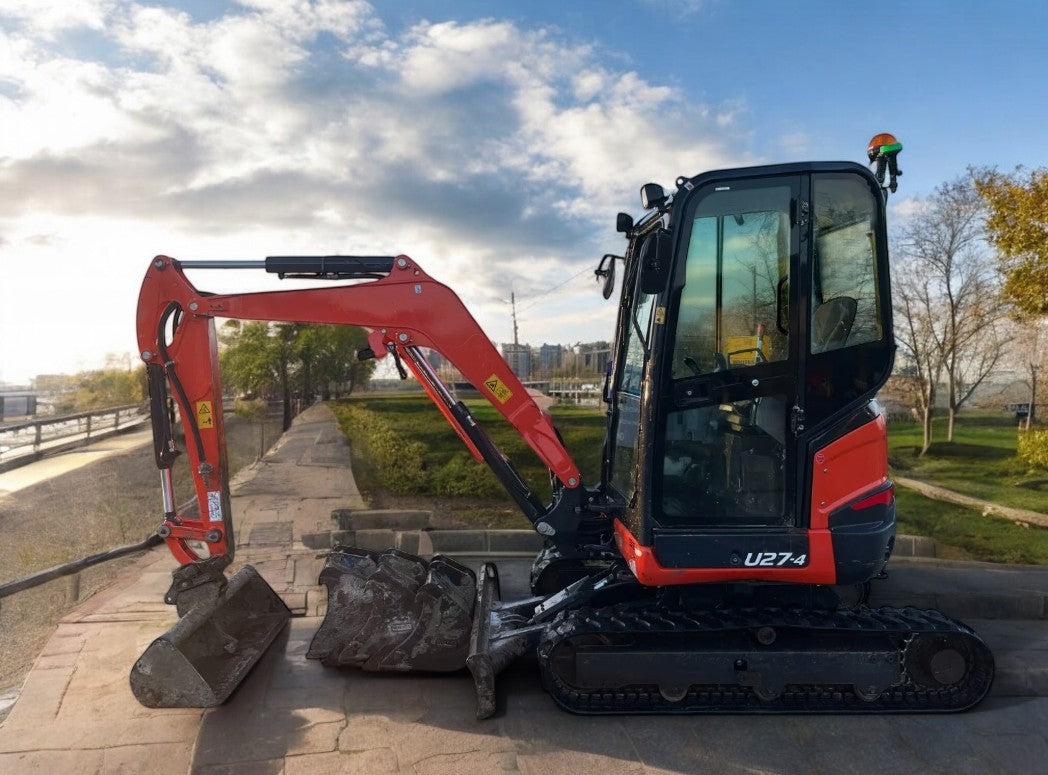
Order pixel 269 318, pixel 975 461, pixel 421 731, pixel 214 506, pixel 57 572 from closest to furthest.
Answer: pixel 421 731 < pixel 269 318 < pixel 214 506 < pixel 57 572 < pixel 975 461

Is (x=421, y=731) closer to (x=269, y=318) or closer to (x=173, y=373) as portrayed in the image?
(x=269, y=318)

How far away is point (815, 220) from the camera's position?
392 cm

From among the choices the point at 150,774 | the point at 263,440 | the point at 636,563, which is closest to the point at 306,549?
the point at 150,774

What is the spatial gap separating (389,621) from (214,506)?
1.51 meters

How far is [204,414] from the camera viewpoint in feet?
15.5

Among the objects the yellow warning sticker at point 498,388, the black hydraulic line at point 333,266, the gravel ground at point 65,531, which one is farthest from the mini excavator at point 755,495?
the gravel ground at point 65,531

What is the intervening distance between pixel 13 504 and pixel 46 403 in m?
2.59

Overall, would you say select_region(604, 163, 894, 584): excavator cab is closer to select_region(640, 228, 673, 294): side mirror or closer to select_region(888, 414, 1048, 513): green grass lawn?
select_region(640, 228, 673, 294): side mirror

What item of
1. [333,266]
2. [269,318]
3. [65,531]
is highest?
[333,266]

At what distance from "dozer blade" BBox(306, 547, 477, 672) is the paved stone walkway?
0.15 meters

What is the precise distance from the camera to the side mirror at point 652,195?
4.09 metres

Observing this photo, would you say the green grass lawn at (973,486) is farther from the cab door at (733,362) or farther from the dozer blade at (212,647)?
the dozer blade at (212,647)

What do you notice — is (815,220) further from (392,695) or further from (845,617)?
(392,695)

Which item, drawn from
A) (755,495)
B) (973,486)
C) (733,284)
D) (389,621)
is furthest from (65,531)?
(973,486)
